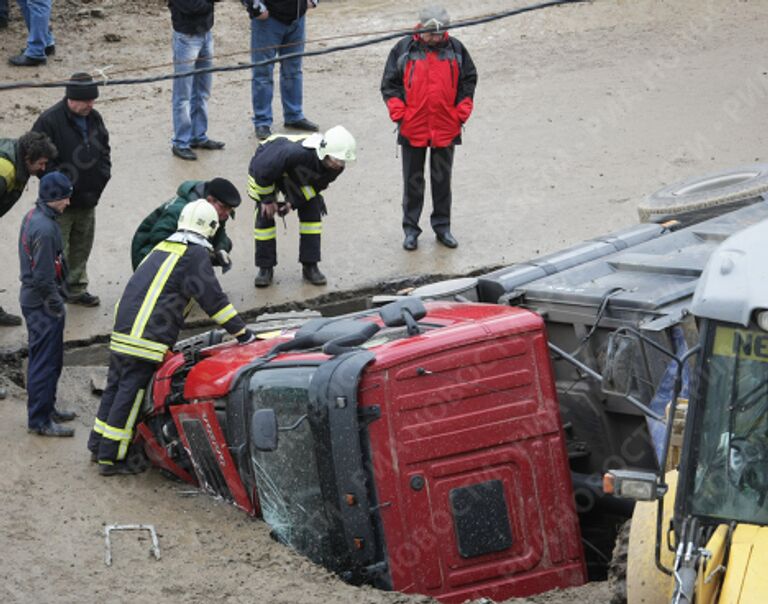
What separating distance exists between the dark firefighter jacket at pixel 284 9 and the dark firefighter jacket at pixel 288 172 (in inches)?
120

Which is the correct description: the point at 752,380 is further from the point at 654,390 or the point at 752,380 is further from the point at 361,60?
the point at 361,60

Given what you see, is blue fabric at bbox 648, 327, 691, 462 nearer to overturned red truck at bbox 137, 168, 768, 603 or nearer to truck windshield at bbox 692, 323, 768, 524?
overturned red truck at bbox 137, 168, 768, 603

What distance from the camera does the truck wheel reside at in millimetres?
11367

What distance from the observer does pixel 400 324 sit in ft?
28.9

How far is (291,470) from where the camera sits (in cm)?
849

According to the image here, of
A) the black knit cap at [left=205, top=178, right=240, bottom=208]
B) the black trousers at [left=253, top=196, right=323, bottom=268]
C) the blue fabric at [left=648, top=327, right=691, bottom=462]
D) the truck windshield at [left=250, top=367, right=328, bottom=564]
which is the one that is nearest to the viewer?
the truck windshield at [left=250, top=367, right=328, bottom=564]

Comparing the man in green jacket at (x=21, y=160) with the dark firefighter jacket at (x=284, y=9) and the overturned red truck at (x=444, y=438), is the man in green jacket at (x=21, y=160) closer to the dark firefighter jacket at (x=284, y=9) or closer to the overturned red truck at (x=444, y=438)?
the overturned red truck at (x=444, y=438)

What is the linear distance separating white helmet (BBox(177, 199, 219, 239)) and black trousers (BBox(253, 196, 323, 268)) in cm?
250

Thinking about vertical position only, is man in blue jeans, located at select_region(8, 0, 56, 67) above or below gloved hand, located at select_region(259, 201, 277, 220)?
above

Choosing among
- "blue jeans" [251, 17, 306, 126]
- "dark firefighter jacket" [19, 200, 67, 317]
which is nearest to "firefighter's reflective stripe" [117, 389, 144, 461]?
"dark firefighter jacket" [19, 200, 67, 317]

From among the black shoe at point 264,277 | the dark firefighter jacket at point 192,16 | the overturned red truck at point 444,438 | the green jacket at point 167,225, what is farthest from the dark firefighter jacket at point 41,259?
the dark firefighter jacket at point 192,16

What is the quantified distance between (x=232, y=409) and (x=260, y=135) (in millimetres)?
7150

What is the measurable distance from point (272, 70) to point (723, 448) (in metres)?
10.1

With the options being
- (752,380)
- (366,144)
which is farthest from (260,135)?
(752,380)
